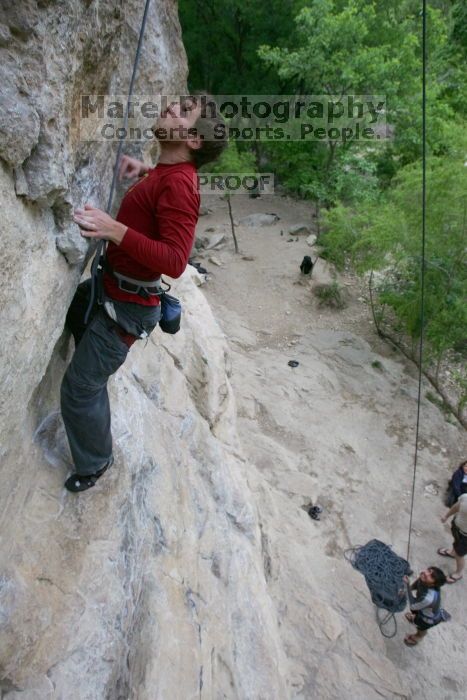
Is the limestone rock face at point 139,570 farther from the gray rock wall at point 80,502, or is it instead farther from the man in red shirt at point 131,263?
the man in red shirt at point 131,263

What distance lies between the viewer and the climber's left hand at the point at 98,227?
2.19 meters

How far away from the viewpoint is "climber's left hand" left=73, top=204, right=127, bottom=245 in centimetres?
219

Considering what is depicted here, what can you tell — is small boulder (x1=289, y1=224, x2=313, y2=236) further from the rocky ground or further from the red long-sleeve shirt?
the red long-sleeve shirt

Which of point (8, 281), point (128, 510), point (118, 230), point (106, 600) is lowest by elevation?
point (106, 600)

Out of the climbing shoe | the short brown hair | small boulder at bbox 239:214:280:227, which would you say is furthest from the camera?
small boulder at bbox 239:214:280:227

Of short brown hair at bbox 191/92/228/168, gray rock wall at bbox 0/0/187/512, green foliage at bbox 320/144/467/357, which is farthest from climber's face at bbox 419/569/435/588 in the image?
short brown hair at bbox 191/92/228/168

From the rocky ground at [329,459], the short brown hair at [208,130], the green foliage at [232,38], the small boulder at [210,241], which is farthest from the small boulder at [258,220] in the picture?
the short brown hair at [208,130]

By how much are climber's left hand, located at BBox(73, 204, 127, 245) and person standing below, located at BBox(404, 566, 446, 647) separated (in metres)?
4.81

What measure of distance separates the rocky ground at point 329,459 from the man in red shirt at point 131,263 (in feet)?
9.18

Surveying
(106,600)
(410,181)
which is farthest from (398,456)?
(106,600)

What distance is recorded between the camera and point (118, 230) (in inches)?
86.8

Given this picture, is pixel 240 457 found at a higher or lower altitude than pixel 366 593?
higher

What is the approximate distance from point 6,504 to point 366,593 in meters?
4.71

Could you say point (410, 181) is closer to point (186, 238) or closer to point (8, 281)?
point (186, 238)
